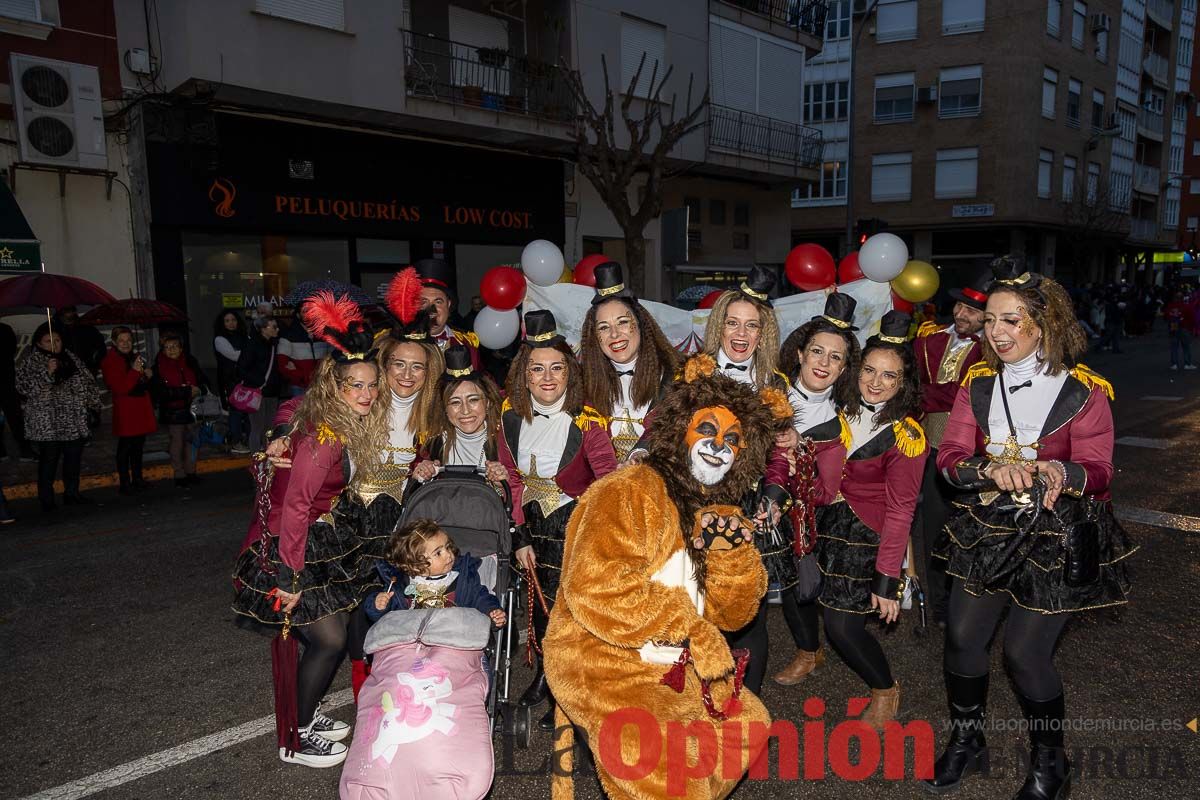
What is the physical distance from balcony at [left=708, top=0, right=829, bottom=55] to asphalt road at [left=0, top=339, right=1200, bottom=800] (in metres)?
15.7

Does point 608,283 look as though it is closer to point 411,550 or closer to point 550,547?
point 550,547

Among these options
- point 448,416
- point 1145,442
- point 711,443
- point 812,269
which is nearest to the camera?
point 711,443

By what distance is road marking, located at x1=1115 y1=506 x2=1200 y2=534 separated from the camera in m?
6.74

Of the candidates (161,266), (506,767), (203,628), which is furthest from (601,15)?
(506,767)

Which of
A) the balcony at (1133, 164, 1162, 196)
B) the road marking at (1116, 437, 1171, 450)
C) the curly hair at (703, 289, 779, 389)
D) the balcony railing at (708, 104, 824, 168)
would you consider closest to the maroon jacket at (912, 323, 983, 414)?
the curly hair at (703, 289, 779, 389)

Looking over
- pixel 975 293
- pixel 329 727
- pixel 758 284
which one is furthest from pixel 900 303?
pixel 329 727

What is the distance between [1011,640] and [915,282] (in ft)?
11.7

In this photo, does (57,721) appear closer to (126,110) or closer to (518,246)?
(126,110)

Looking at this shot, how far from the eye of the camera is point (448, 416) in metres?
3.93

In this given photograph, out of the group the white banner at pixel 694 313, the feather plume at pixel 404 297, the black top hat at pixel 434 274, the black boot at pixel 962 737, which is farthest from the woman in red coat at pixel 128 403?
the black boot at pixel 962 737

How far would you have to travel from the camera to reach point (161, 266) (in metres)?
12.2

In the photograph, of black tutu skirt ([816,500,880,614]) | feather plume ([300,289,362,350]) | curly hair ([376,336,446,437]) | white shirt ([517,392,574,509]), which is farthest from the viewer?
curly hair ([376,336,446,437])

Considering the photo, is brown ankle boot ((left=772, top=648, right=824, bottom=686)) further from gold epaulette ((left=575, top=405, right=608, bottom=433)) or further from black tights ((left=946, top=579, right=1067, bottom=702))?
gold epaulette ((left=575, top=405, right=608, bottom=433))

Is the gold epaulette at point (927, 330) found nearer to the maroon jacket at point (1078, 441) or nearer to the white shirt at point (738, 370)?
the white shirt at point (738, 370)
